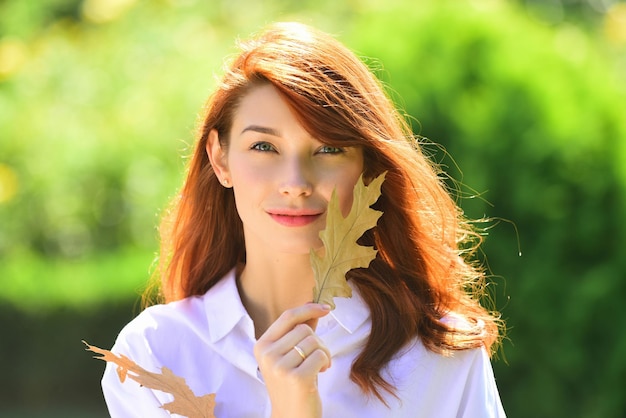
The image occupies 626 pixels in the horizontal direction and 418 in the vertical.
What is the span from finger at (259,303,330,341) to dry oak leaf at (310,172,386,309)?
1.6 inches

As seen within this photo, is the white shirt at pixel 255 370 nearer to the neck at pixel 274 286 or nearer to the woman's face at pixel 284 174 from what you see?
the neck at pixel 274 286

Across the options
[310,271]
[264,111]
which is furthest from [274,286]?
[264,111]

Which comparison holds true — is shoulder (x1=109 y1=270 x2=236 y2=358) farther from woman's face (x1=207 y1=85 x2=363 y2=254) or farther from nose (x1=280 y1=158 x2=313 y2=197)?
nose (x1=280 y1=158 x2=313 y2=197)

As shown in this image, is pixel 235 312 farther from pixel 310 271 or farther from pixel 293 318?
pixel 293 318

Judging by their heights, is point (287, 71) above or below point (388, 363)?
above

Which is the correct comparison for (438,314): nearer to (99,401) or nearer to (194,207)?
(194,207)

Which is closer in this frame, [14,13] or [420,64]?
[420,64]

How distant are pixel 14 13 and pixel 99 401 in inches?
213

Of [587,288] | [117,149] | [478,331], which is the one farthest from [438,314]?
[117,149]

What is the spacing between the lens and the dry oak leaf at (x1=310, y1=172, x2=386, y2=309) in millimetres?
2262

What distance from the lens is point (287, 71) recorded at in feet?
8.45

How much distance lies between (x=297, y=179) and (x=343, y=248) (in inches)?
10.4

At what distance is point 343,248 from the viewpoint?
2273mm

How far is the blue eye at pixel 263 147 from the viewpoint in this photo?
256cm
